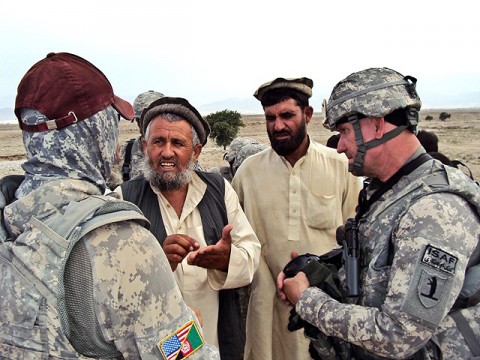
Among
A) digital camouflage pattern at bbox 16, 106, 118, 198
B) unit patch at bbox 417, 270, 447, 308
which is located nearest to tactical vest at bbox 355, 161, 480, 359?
unit patch at bbox 417, 270, 447, 308

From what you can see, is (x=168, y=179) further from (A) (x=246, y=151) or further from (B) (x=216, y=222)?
(A) (x=246, y=151)

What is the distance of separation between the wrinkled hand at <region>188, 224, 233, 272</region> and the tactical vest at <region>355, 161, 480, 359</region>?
0.77 m

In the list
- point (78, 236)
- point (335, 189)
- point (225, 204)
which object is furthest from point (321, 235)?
point (78, 236)

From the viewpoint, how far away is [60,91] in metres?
1.53

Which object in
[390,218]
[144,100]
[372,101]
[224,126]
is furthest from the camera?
[224,126]

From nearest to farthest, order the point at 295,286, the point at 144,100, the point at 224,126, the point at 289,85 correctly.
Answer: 1. the point at 295,286
2. the point at 289,85
3. the point at 144,100
4. the point at 224,126

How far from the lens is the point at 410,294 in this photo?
169cm

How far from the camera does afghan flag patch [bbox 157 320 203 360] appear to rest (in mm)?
1445

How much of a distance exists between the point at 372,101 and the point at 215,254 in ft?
3.74

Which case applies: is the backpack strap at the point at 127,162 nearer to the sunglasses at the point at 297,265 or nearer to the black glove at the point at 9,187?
the sunglasses at the point at 297,265

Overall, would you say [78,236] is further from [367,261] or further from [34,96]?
[367,261]

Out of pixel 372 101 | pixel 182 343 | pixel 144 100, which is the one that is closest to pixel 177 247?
pixel 182 343

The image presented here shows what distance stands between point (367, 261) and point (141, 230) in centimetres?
108

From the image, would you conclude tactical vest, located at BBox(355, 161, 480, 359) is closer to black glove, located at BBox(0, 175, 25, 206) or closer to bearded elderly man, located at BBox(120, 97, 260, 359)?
bearded elderly man, located at BBox(120, 97, 260, 359)
